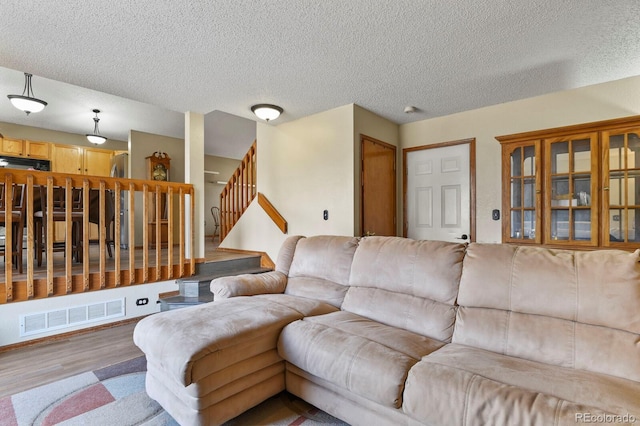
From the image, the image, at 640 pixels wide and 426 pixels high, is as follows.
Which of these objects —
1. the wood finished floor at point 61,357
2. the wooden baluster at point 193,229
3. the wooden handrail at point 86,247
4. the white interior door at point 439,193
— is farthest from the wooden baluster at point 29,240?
the white interior door at point 439,193

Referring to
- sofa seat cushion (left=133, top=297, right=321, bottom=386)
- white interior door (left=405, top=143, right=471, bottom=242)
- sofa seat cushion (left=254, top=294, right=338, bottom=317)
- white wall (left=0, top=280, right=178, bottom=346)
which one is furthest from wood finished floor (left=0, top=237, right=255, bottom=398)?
white interior door (left=405, top=143, right=471, bottom=242)

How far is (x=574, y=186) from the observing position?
329cm

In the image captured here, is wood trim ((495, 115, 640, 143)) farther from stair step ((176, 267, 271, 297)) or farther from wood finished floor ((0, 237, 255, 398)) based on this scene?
wood finished floor ((0, 237, 255, 398))

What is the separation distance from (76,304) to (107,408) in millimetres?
1700

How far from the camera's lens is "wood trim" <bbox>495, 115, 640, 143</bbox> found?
10.0ft

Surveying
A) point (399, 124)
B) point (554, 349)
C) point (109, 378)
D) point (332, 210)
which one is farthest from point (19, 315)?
point (399, 124)

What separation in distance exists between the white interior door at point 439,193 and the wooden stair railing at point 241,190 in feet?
7.88

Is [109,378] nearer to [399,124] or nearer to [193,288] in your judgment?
[193,288]

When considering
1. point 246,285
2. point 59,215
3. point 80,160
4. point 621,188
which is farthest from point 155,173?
point 621,188

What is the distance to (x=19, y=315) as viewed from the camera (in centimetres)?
286

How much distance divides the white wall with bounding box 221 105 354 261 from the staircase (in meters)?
0.35

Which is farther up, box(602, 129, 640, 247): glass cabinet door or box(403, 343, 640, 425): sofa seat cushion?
box(602, 129, 640, 247): glass cabinet door

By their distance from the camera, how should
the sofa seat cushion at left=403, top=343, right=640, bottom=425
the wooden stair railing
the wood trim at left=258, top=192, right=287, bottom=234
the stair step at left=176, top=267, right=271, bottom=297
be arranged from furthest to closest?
1. the wooden stair railing
2. the wood trim at left=258, top=192, right=287, bottom=234
3. the stair step at left=176, top=267, right=271, bottom=297
4. the sofa seat cushion at left=403, top=343, right=640, bottom=425

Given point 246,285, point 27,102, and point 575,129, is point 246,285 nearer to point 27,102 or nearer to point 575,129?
point 27,102
